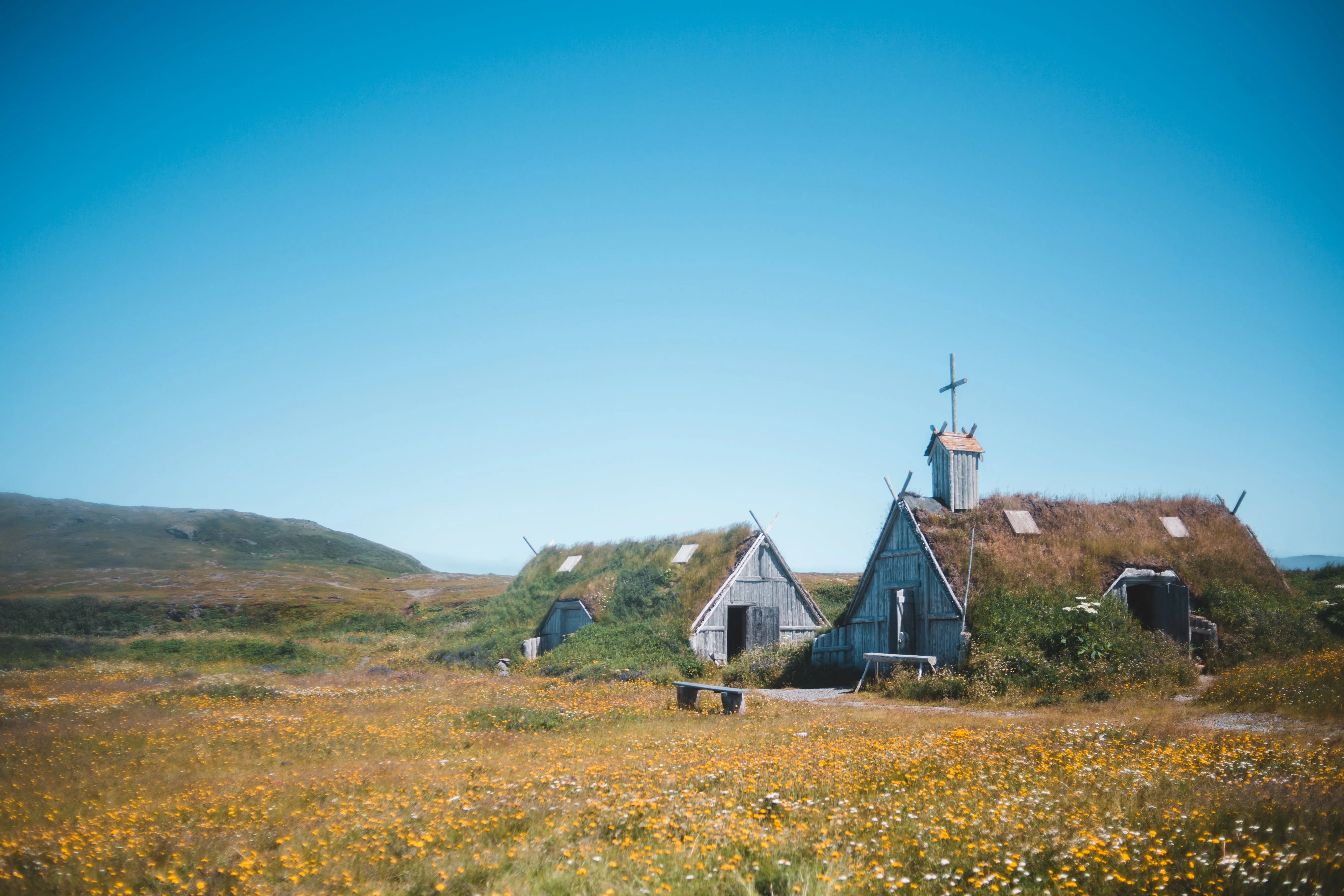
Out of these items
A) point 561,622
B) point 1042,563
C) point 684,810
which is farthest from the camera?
point 561,622

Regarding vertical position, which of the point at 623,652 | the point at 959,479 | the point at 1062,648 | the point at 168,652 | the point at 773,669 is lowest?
the point at 168,652

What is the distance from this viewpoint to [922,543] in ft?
84.7

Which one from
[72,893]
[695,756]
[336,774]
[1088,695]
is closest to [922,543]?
[1088,695]

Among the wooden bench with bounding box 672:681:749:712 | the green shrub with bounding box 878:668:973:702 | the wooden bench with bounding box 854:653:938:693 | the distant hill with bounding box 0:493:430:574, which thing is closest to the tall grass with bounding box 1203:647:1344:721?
the green shrub with bounding box 878:668:973:702

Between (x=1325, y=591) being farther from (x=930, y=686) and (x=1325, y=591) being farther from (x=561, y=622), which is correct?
(x=561, y=622)

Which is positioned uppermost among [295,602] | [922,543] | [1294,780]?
[922,543]

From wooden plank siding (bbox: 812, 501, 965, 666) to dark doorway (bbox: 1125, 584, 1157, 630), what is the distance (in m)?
5.86

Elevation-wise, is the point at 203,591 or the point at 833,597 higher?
the point at 833,597

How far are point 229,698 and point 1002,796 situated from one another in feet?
70.5

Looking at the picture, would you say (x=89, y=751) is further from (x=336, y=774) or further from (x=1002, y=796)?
(x=1002, y=796)

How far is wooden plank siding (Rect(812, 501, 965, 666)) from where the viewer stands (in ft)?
80.2

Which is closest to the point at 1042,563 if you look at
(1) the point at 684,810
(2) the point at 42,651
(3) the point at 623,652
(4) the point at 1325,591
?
(4) the point at 1325,591

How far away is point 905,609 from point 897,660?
2725 millimetres

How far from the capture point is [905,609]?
2631 cm
